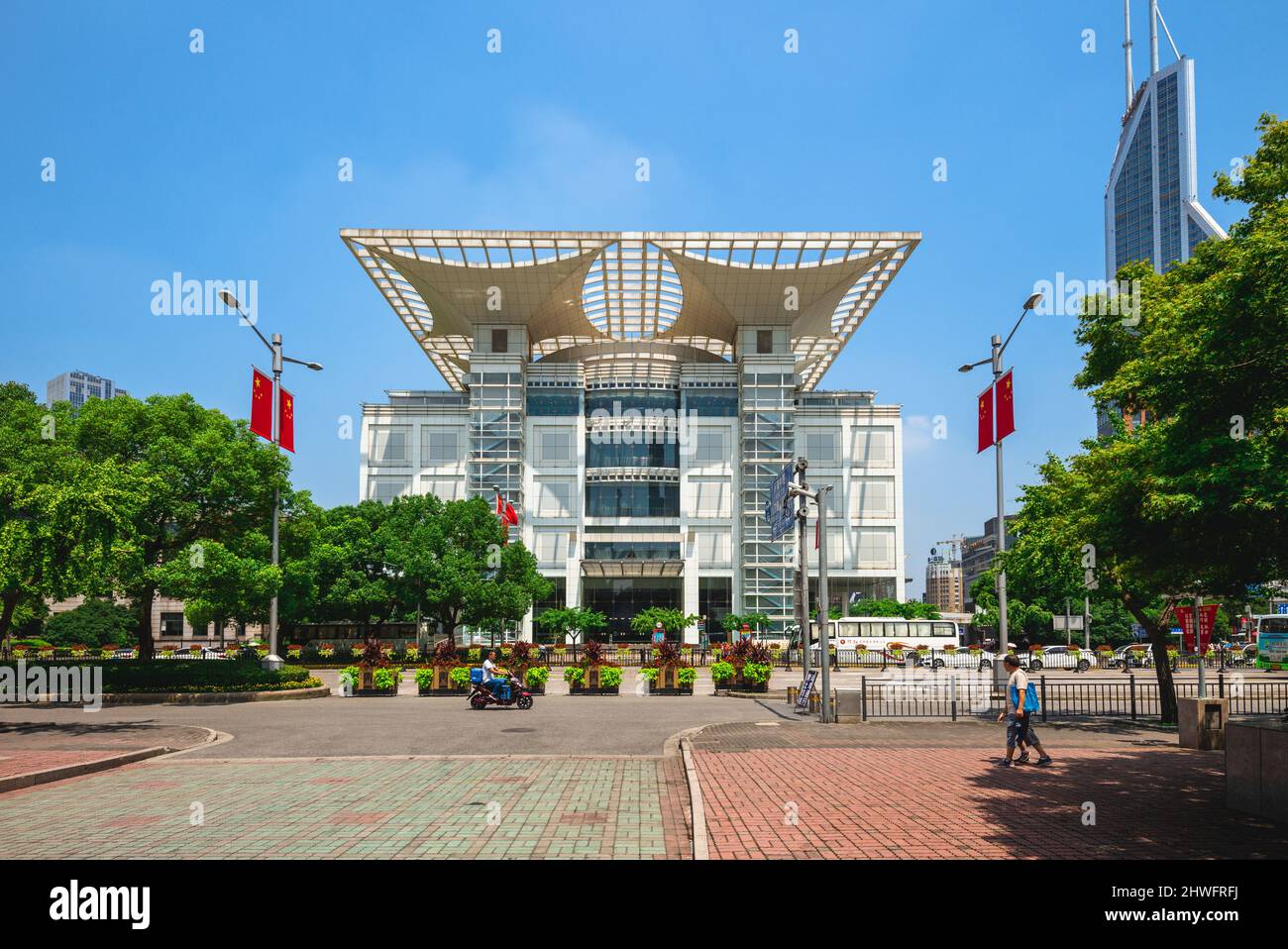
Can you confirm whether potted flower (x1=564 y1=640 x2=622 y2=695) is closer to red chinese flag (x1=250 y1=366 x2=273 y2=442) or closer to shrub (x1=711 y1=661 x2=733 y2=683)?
shrub (x1=711 y1=661 x2=733 y2=683)

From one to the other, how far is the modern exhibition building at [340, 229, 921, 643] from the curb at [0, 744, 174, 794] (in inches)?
2029

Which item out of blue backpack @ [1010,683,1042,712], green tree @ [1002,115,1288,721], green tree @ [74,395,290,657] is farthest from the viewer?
green tree @ [74,395,290,657]

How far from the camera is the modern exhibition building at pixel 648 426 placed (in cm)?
6788

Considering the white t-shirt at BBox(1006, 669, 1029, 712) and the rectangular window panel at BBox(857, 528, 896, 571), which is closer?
the white t-shirt at BBox(1006, 669, 1029, 712)

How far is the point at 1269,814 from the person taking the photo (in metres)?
9.95

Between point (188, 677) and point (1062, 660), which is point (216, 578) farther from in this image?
point (1062, 660)

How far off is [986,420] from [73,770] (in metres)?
24.1

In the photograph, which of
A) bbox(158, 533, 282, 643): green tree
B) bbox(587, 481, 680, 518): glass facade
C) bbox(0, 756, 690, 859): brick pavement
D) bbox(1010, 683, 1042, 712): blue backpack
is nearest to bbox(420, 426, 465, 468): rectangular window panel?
bbox(587, 481, 680, 518): glass facade

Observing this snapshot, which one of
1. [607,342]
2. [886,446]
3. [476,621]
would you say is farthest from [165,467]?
[886,446]

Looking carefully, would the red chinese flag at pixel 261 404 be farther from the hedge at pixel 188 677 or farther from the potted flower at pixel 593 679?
the potted flower at pixel 593 679

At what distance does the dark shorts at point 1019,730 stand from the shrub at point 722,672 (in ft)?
55.1

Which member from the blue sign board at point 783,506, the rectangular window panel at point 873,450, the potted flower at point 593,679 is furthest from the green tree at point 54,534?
the rectangular window panel at point 873,450

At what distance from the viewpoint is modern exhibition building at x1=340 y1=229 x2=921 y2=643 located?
6788 centimetres

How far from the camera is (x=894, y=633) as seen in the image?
51.6 m
